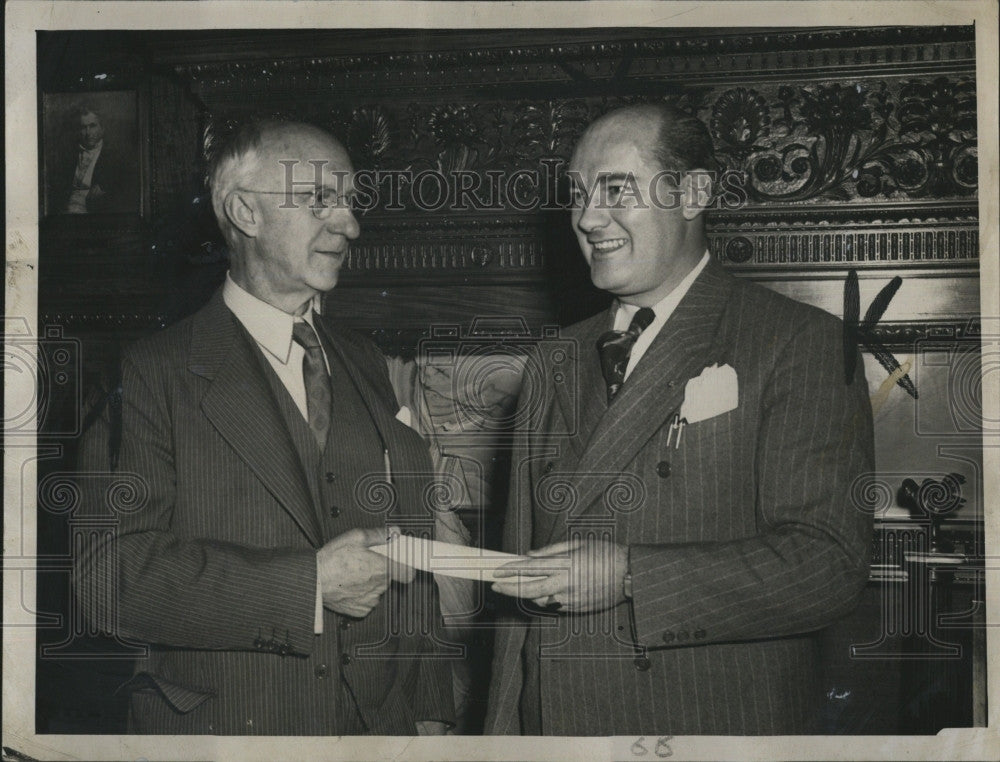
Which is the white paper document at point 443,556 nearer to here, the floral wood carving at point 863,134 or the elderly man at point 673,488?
the elderly man at point 673,488

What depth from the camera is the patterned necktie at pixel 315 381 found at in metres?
2.56

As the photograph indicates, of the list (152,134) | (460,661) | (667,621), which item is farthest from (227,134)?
(667,621)

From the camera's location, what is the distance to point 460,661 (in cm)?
258

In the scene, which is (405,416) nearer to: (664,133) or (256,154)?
(256,154)

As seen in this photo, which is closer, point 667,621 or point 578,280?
point 667,621

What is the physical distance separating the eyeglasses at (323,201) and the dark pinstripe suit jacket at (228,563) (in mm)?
305

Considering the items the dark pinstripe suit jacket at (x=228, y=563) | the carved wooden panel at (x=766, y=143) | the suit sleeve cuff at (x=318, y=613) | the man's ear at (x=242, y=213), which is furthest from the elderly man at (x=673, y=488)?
the man's ear at (x=242, y=213)

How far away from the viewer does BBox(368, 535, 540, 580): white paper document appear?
2.54 m

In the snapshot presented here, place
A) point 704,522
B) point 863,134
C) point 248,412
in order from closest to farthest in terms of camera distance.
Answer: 1. point 704,522
2. point 248,412
3. point 863,134

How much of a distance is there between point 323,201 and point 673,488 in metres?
1.06

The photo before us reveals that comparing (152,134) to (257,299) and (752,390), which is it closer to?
(257,299)

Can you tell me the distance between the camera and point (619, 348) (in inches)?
99.7

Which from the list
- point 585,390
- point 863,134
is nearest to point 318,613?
point 585,390

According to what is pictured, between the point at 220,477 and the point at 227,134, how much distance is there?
2.73 feet
